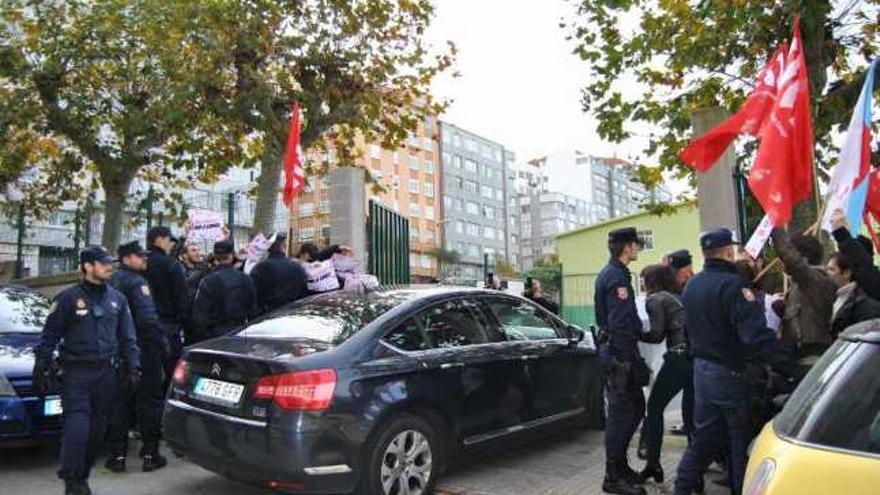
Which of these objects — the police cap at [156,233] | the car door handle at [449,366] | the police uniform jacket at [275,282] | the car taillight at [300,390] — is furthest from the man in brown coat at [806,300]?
the police cap at [156,233]

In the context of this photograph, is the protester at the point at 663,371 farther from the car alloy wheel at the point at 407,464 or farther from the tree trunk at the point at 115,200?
the tree trunk at the point at 115,200

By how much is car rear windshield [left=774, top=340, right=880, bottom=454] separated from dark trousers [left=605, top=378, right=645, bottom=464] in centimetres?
269

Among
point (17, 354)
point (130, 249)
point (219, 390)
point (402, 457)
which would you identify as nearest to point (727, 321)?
point (402, 457)

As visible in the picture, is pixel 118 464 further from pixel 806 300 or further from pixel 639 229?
pixel 639 229

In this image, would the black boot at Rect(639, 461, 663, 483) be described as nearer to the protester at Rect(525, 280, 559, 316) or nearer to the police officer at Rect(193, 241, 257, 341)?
the police officer at Rect(193, 241, 257, 341)

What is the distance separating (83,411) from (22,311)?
2911mm

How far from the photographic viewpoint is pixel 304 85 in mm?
13383

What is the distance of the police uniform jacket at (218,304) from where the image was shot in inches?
286

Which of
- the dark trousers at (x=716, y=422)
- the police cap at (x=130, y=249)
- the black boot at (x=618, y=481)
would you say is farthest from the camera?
the police cap at (x=130, y=249)

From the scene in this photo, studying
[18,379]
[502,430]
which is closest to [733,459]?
[502,430]

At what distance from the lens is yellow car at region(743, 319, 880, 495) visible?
2482 mm

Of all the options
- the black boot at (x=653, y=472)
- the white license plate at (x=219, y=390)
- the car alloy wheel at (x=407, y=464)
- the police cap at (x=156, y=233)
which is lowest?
the black boot at (x=653, y=472)


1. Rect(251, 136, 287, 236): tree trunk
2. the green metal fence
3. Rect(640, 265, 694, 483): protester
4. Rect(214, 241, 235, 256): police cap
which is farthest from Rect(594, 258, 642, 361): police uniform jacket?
Rect(251, 136, 287, 236): tree trunk

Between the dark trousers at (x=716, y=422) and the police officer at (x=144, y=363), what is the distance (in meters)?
4.37
